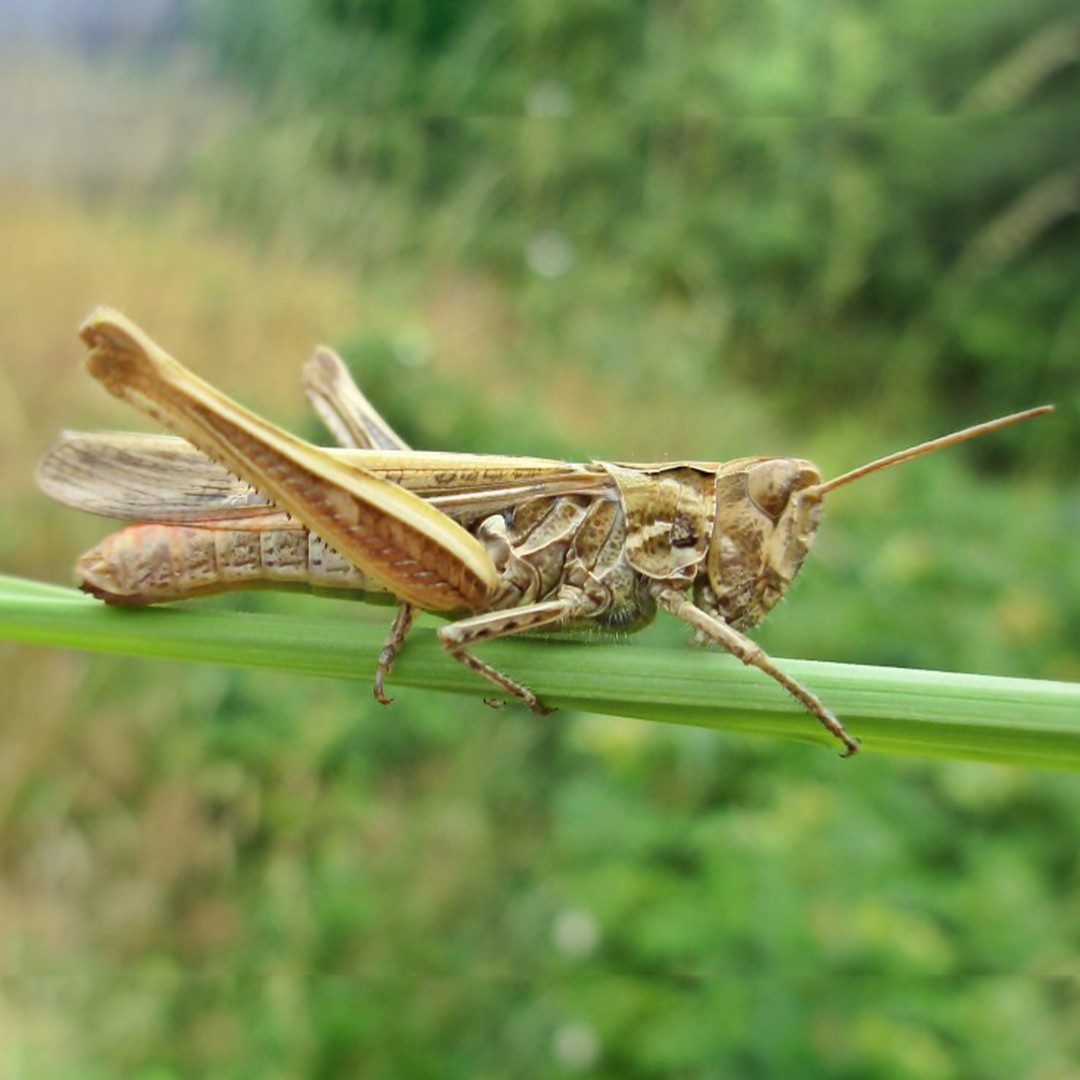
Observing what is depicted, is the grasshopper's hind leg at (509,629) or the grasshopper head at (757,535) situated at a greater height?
the grasshopper head at (757,535)

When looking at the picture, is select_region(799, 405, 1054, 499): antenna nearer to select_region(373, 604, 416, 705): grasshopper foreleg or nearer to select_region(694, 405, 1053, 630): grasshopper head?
select_region(694, 405, 1053, 630): grasshopper head

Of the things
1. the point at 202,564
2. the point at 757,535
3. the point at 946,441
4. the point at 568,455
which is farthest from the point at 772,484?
the point at 568,455

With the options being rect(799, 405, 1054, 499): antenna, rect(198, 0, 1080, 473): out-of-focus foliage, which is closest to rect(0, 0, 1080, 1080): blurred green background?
rect(198, 0, 1080, 473): out-of-focus foliage

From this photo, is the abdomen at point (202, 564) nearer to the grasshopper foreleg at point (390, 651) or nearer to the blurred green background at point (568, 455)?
the grasshopper foreleg at point (390, 651)

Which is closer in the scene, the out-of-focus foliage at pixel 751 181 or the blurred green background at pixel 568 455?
the blurred green background at pixel 568 455

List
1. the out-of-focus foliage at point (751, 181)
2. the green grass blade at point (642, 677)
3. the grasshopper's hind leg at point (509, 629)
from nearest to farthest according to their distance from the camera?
the green grass blade at point (642, 677) → the grasshopper's hind leg at point (509, 629) → the out-of-focus foliage at point (751, 181)

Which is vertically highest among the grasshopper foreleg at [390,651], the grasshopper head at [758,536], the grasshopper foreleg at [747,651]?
the grasshopper head at [758,536]

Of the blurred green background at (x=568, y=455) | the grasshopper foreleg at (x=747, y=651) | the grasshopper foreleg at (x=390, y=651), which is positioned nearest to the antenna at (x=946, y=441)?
the grasshopper foreleg at (x=747, y=651)

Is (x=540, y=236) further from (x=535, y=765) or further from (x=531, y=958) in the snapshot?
(x=531, y=958)

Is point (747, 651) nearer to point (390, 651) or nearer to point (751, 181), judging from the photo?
point (390, 651)
